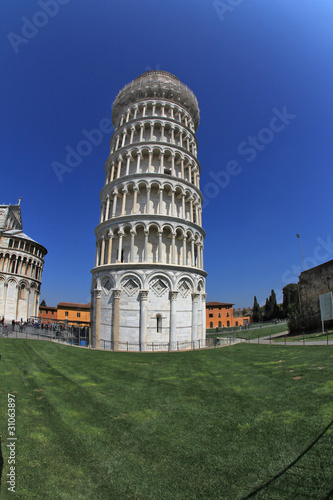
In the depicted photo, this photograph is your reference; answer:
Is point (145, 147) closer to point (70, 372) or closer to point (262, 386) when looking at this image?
point (70, 372)

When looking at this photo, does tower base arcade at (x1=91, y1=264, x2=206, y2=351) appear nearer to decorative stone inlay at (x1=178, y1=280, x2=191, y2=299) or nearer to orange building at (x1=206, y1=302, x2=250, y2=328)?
decorative stone inlay at (x1=178, y1=280, x2=191, y2=299)

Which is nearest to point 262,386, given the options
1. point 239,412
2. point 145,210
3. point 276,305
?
point 239,412

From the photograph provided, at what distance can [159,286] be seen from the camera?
2377 cm

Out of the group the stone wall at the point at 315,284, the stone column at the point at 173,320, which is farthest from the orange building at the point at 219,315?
the stone column at the point at 173,320

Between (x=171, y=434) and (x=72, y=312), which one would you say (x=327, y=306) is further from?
(x=72, y=312)

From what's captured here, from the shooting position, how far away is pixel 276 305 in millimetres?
80312

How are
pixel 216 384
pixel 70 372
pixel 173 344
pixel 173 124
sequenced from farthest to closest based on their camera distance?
1. pixel 173 124
2. pixel 173 344
3. pixel 70 372
4. pixel 216 384

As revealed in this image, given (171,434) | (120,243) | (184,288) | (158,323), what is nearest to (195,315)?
(184,288)

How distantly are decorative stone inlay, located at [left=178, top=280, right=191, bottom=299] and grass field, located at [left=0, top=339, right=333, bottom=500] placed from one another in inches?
532

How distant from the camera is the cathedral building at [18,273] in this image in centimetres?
5156

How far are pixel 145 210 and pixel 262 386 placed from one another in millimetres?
20380

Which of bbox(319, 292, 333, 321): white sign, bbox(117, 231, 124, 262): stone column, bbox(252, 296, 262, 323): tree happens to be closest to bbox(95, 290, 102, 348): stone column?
bbox(117, 231, 124, 262): stone column

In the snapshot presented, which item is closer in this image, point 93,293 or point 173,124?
point 93,293

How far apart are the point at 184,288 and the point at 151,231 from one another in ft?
23.3
